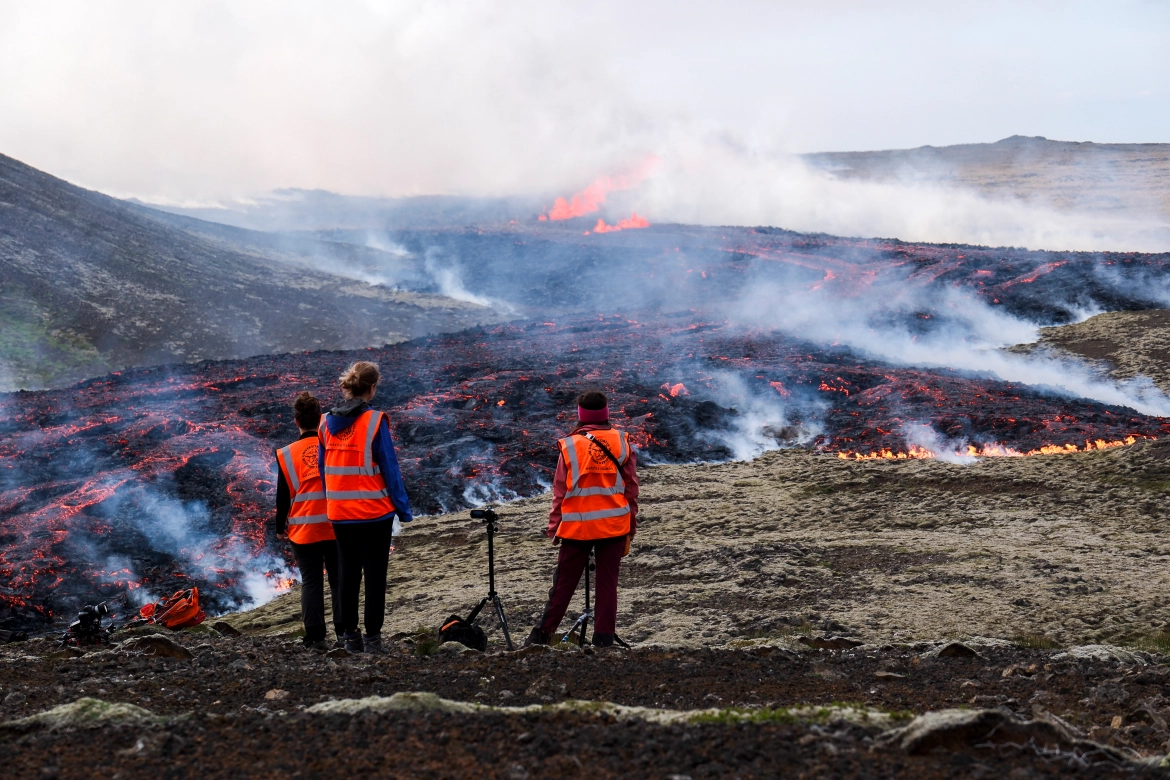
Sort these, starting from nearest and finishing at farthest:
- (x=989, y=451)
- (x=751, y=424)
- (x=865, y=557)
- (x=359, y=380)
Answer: (x=359, y=380) < (x=865, y=557) < (x=989, y=451) < (x=751, y=424)

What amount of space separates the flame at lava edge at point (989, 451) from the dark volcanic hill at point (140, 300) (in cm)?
2520

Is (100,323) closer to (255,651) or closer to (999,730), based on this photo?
(255,651)

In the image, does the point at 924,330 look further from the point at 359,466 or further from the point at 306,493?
the point at 359,466

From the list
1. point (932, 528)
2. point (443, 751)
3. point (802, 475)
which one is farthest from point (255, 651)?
point (802, 475)

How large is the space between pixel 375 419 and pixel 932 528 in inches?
341

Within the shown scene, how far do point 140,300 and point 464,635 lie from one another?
119 ft

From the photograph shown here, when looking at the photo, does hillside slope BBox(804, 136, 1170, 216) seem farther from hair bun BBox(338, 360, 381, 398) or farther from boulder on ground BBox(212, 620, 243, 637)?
hair bun BBox(338, 360, 381, 398)

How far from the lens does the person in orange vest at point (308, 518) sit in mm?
6660

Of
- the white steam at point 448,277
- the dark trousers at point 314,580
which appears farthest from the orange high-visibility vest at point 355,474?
the white steam at point 448,277

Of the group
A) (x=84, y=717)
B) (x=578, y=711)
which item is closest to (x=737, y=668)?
(x=578, y=711)

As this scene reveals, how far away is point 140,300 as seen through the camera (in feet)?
126

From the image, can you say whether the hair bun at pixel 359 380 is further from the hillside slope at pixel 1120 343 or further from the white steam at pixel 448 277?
the white steam at pixel 448 277

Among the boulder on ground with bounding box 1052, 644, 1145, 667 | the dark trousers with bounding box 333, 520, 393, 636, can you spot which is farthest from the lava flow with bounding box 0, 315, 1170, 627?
the boulder on ground with bounding box 1052, 644, 1145, 667

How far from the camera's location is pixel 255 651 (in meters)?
6.86
